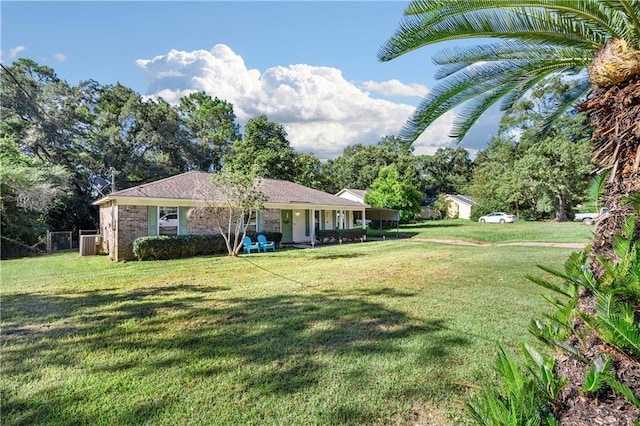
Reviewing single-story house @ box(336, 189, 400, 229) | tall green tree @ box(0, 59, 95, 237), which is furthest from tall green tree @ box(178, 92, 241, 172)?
single-story house @ box(336, 189, 400, 229)

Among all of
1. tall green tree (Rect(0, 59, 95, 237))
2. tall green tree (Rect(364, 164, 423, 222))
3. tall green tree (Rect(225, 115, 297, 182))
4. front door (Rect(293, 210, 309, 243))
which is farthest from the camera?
tall green tree (Rect(225, 115, 297, 182))

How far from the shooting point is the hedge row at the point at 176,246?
13.4 metres

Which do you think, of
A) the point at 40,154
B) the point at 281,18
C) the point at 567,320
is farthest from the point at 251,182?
the point at 40,154

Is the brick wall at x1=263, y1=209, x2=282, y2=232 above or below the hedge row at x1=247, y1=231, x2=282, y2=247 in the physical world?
above

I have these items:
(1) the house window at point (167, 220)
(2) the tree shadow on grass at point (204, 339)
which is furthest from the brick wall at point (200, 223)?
(2) the tree shadow on grass at point (204, 339)

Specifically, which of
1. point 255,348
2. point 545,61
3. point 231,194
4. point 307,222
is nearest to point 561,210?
point 307,222

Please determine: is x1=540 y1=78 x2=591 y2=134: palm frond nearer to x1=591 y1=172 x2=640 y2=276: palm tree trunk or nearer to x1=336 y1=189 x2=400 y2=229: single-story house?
x1=591 y1=172 x2=640 y2=276: palm tree trunk

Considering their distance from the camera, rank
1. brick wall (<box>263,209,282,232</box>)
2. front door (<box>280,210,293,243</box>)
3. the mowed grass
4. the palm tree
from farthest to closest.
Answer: front door (<box>280,210,293,243</box>), brick wall (<box>263,209,282,232</box>), the mowed grass, the palm tree

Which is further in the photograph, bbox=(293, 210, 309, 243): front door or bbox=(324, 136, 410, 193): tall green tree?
bbox=(324, 136, 410, 193): tall green tree

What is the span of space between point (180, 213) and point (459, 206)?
142ft

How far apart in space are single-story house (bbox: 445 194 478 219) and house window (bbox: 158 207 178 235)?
1673 inches

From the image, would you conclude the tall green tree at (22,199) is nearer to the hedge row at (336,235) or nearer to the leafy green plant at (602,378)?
the hedge row at (336,235)

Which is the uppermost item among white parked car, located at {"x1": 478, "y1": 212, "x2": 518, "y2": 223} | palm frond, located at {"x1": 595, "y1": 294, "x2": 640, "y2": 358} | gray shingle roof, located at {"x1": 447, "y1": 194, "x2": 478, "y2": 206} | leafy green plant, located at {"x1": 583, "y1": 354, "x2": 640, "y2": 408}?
gray shingle roof, located at {"x1": 447, "y1": 194, "x2": 478, "y2": 206}

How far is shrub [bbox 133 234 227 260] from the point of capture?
13.4m
